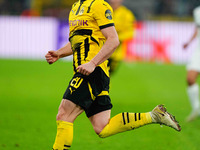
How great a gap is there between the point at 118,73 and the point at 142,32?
14.5 ft

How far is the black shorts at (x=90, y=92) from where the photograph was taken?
4645 millimetres

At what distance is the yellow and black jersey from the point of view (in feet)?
15.5

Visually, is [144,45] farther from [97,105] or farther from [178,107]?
[97,105]

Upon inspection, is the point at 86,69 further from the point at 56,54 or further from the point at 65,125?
the point at 56,54

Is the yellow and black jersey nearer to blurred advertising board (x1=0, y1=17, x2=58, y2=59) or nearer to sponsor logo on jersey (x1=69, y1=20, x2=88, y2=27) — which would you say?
sponsor logo on jersey (x1=69, y1=20, x2=88, y2=27)

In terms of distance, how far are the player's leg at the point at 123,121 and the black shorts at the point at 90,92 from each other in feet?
0.29

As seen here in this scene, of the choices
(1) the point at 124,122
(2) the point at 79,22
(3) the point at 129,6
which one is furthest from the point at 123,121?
(3) the point at 129,6

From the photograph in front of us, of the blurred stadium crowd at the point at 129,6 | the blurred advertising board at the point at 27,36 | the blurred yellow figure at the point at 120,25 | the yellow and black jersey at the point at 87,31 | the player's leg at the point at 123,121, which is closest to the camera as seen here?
the yellow and black jersey at the point at 87,31

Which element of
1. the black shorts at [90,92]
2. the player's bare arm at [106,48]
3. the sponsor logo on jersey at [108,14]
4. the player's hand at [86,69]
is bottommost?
the black shorts at [90,92]

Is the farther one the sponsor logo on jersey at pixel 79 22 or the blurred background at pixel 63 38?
the blurred background at pixel 63 38

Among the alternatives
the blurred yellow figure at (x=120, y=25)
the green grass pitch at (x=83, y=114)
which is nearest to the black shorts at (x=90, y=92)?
the green grass pitch at (x=83, y=114)

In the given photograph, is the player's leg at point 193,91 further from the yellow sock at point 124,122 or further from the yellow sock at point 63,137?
the yellow sock at point 63,137

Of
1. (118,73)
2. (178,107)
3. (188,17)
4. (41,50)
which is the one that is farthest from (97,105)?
(188,17)

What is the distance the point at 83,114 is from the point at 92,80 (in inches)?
184
